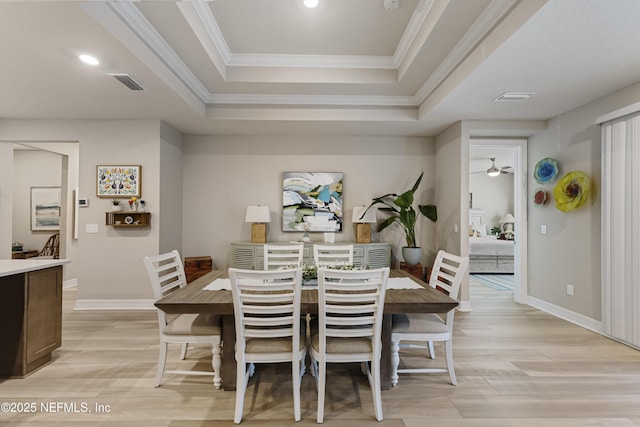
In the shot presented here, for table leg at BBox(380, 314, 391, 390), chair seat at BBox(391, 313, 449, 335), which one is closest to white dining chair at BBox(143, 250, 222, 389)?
table leg at BBox(380, 314, 391, 390)

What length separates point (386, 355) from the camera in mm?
2262

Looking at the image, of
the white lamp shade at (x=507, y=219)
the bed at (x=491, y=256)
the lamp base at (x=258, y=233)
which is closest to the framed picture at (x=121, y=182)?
the lamp base at (x=258, y=233)

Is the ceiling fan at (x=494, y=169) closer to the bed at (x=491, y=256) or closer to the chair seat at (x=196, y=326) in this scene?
the bed at (x=491, y=256)

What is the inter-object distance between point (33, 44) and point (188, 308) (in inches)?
89.6

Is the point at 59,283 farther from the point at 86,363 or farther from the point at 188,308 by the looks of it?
the point at 188,308

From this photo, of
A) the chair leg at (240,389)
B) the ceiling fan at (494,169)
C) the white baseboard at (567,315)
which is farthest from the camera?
the ceiling fan at (494,169)

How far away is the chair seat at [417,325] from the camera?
2303 mm

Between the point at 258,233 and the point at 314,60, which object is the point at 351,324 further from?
the point at 258,233

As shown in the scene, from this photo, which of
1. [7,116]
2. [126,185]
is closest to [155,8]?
[126,185]

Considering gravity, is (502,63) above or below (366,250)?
above

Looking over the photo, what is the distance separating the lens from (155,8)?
7.49 ft

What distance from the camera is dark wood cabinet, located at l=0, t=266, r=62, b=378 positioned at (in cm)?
241

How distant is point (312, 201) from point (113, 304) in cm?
308

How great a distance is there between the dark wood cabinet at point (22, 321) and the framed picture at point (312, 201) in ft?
9.85
